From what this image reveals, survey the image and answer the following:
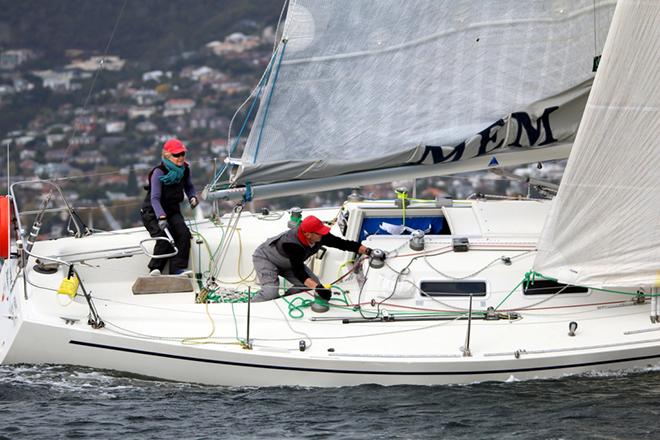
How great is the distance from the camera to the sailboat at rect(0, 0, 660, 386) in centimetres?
962

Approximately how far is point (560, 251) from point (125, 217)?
1325 centimetres

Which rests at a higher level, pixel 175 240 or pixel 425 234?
pixel 425 234

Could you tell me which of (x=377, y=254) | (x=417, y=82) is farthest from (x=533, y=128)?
(x=377, y=254)

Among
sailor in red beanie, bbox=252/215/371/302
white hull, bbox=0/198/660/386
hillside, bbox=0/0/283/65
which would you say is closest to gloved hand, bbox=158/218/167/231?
white hull, bbox=0/198/660/386

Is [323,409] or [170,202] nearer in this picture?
[323,409]

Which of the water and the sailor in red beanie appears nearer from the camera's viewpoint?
the water

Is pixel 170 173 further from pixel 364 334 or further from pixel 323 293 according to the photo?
pixel 364 334

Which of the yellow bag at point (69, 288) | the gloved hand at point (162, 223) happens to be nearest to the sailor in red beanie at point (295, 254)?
the gloved hand at point (162, 223)

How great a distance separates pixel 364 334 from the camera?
388 inches

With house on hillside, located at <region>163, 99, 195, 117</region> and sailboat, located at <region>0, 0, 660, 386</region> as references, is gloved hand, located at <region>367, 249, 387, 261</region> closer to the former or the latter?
sailboat, located at <region>0, 0, 660, 386</region>

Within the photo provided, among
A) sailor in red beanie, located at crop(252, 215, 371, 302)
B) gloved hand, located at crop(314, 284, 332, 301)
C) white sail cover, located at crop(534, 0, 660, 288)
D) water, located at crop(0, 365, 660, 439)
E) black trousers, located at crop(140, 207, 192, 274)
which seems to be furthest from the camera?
black trousers, located at crop(140, 207, 192, 274)

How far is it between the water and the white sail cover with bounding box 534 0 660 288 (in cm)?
81

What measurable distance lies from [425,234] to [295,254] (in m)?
1.28

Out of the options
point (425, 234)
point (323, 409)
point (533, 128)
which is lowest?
point (323, 409)
